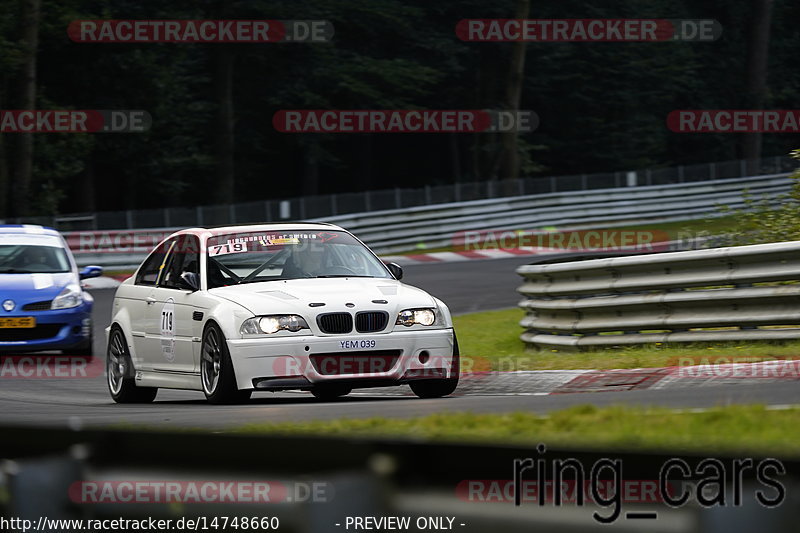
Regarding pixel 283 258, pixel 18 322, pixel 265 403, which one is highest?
pixel 283 258

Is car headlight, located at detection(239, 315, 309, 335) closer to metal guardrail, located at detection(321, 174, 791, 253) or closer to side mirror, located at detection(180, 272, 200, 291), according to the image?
side mirror, located at detection(180, 272, 200, 291)

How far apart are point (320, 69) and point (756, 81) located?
54.8 feet

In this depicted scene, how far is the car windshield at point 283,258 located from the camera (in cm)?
1084

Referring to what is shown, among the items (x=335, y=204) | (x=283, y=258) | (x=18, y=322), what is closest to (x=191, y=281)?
(x=283, y=258)

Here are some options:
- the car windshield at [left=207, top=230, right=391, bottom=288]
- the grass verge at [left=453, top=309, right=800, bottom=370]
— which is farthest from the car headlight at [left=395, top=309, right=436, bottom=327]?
the grass verge at [left=453, top=309, right=800, bottom=370]

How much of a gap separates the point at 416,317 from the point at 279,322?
1.03 metres

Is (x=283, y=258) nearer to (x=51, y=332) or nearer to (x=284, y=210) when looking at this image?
(x=51, y=332)

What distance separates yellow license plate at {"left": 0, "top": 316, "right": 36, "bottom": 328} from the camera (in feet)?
50.9

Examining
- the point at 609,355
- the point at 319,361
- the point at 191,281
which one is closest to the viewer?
the point at 319,361

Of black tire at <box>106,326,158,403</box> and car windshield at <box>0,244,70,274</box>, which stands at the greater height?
car windshield at <box>0,244,70,274</box>

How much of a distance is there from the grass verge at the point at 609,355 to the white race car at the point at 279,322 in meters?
1.57

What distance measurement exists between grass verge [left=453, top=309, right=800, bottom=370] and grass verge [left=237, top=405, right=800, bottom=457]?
4245 mm

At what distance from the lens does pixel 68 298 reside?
1606 cm

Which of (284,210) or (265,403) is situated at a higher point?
(284,210)
